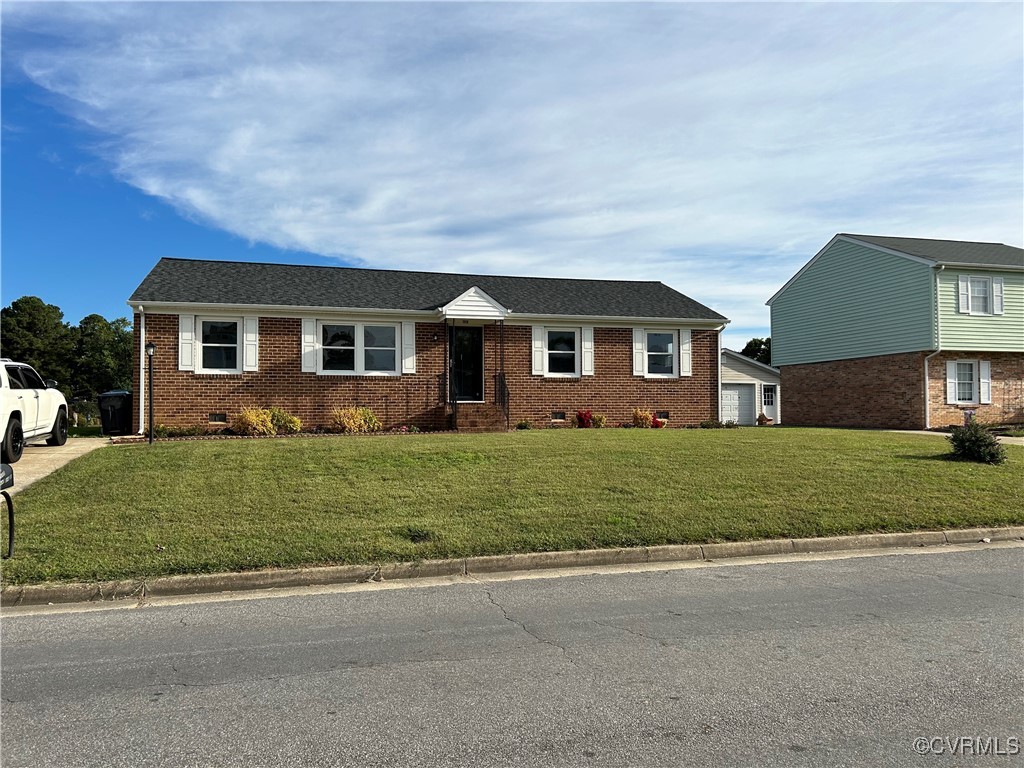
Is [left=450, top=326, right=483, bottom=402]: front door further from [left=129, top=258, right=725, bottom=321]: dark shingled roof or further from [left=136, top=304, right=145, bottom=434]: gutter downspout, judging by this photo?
[left=136, top=304, right=145, bottom=434]: gutter downspout

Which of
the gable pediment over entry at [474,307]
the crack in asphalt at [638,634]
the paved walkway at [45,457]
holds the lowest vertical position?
the crack in asphalt at [638,634]

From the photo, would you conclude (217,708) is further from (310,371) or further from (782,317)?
(782,317)

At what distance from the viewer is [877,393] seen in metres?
25.8

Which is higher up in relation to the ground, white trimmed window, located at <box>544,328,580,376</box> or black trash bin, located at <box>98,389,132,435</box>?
white trimmed window, located at <box>544,328,580,376</box>

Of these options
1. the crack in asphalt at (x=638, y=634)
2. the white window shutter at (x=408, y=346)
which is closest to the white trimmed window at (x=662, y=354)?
the white window shutter at (x=408, y=346)

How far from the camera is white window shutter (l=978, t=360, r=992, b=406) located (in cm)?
2436

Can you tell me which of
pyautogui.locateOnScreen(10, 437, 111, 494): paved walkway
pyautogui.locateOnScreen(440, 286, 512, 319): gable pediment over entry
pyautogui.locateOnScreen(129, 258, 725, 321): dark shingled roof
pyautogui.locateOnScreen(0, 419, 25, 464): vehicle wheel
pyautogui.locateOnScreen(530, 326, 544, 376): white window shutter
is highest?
pyautogui.locateOnScreen(129, 258, 725, 321): dark shingled roof

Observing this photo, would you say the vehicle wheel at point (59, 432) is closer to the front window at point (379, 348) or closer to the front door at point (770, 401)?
the front window at point (379, 348)

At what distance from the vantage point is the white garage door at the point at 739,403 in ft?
114

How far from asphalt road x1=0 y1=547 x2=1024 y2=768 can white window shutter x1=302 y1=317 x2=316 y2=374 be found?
13.1 meters

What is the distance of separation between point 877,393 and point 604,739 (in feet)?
83.4

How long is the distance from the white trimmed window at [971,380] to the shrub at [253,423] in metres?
21.2

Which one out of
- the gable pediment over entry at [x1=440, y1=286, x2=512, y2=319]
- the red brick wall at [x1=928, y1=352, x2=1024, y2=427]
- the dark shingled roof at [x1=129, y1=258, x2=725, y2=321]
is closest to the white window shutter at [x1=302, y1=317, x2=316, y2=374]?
the dark shingled roof at [x1=129, y1=258, x2=725, y2=321]

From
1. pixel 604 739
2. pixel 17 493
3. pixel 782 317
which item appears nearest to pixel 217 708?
pixel 604 739
